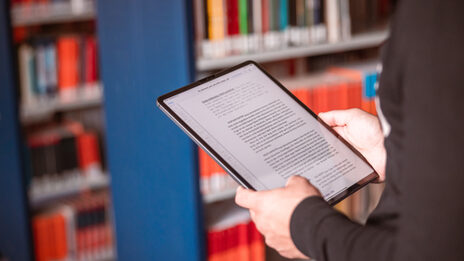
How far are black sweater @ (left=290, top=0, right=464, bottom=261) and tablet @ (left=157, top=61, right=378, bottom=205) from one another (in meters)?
0.26

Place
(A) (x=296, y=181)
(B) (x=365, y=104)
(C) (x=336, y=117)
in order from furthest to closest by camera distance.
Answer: (B) (x=365, y=104) < (C) (x=336, y=117) < (A) (x=296, y=181)

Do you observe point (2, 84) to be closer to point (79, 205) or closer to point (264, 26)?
point (79, 205)

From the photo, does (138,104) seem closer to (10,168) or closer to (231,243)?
(231,243)

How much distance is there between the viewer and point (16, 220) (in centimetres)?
254

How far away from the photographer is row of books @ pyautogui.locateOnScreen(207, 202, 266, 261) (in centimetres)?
209

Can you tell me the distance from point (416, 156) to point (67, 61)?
6.97 ft

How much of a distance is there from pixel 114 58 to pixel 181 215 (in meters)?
0.64

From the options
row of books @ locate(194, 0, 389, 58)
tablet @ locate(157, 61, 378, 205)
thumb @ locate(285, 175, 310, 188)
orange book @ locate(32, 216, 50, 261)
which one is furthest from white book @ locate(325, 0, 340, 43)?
orange book @ locate(32, 216, 50, 261)

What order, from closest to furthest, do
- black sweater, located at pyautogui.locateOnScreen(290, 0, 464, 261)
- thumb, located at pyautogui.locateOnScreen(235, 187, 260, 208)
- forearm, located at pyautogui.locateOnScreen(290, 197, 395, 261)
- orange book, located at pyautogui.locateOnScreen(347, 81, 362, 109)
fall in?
black sweater, located at pyautogui.locateOnScreen(290, 0, 464, 261), forearm, located at pyautogui.locateOnScreen(290, 197, 395, 261), thumb, located at pyautogui.locateOnScreen(235, 187, 260, 208), orange book, located at pyautogui.locateOnScreen(347, 81, 362, 109)

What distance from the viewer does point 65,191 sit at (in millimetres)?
2641

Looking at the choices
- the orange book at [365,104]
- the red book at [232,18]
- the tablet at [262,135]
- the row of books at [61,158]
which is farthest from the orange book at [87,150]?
the tablet at [262,135]

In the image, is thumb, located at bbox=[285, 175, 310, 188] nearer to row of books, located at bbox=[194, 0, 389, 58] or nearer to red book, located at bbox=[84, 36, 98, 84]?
row of books, located at bbox=[194, 0, 389, 58]

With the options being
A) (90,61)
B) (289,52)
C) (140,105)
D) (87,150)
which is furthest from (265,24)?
(87,150)

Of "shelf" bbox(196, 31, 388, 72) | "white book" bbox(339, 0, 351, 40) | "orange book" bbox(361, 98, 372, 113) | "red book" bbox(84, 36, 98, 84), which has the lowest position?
"orange book" bbox(361, 98, 372, 113)
